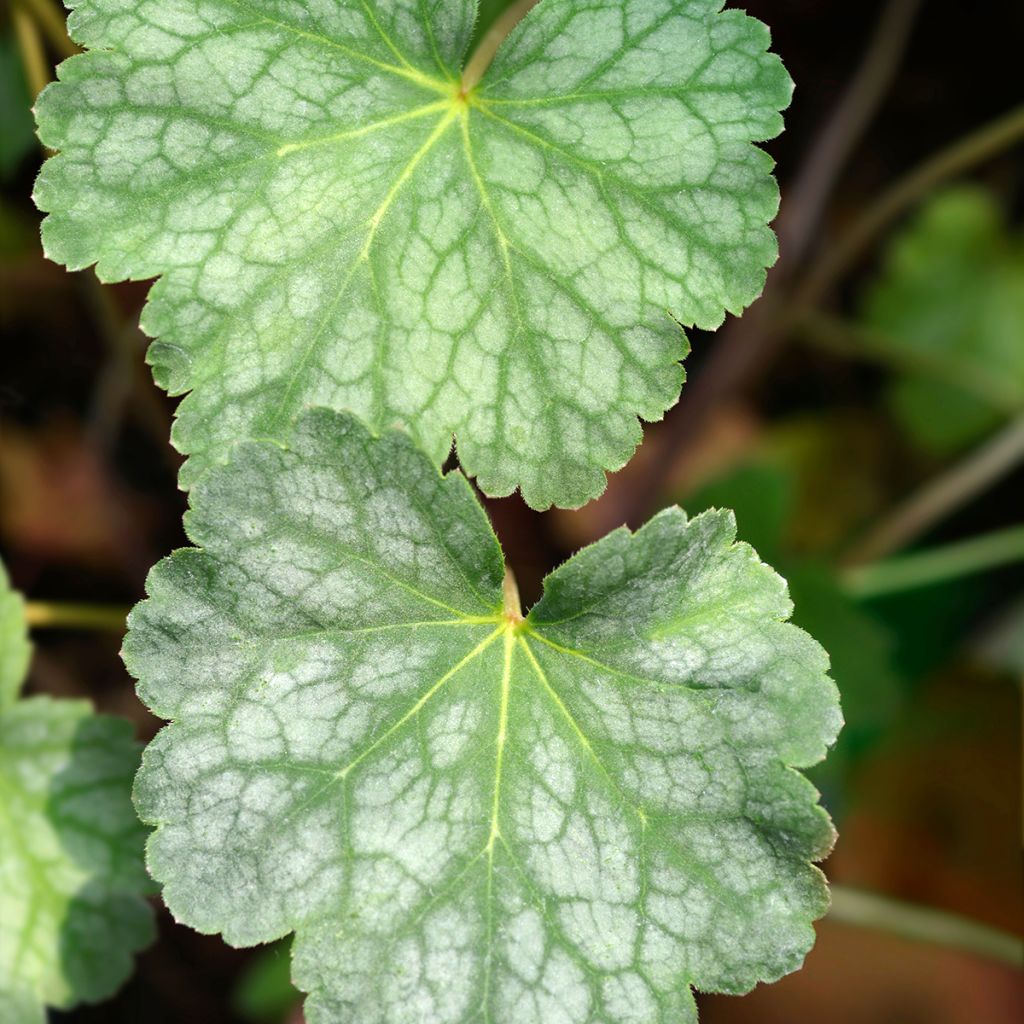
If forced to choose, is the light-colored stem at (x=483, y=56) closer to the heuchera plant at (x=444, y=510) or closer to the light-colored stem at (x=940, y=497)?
the heuchera plant at (x=444, y=510)

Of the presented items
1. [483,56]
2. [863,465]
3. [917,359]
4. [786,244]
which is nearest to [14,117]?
[483,56]

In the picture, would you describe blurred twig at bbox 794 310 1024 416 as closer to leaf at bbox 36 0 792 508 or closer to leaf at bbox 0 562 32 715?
leaf at bbox 36 0 792 508

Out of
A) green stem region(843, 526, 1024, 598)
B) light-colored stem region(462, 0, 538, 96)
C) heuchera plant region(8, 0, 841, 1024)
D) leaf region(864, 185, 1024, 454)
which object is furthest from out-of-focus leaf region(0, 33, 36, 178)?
leaf region(864, 185, 1024, 454)

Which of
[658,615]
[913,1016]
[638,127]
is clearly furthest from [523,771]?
[913,1016]

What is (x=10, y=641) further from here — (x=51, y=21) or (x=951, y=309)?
(x=951, y=309)

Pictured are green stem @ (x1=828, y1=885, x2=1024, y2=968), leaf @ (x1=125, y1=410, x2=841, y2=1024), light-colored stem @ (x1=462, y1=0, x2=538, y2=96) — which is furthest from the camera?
green stem @ (x1=828, y1=885, x2=1024, y2=968)

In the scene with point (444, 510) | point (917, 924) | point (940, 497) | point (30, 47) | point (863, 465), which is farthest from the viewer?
point (863, 465)

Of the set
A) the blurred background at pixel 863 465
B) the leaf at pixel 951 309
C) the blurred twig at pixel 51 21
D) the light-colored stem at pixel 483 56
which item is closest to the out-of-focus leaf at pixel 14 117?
the blurred twig at pixel 51 21
